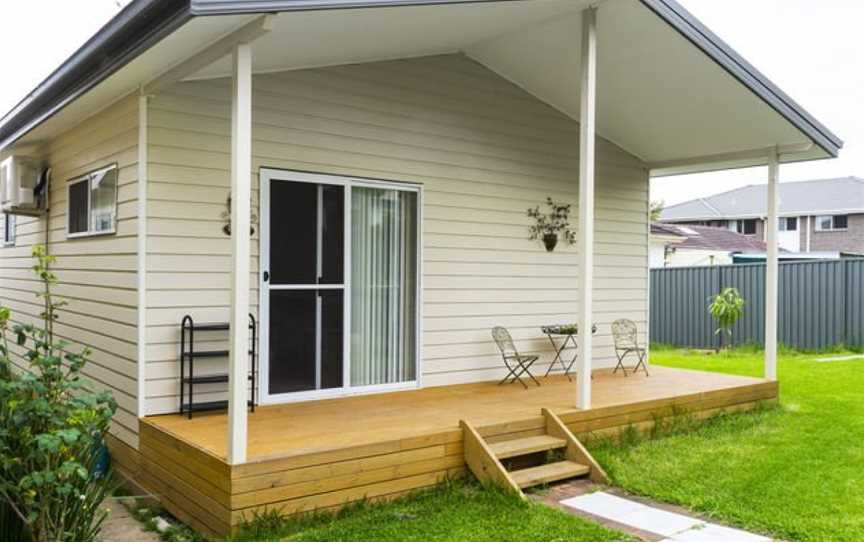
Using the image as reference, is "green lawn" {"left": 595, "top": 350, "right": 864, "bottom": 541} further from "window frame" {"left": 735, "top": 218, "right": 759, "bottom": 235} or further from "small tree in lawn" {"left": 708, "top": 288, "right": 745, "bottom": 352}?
"window frame" {"left": 735, "top": 218, "right": 759, "bottom": 235}

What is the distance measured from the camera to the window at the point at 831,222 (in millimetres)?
26141

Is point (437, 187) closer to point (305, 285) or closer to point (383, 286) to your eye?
point (383, 286)

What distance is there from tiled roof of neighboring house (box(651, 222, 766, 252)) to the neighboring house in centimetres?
115

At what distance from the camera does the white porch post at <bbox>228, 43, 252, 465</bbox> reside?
12.4 ft

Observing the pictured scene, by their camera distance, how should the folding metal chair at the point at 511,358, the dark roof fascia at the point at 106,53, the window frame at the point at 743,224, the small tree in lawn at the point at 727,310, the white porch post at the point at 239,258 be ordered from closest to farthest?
1. the dark roof fascia at the point at 106,53
2. the white porch post at the point at 239,258
3. the folding metal chair at the point at 511,358
4. the small tree in lawn at the point at 727,310
5. the window frame at the point at 743,224

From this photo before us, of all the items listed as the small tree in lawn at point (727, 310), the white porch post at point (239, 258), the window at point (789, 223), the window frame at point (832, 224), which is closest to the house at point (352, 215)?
the white porch post at point (239, 258)

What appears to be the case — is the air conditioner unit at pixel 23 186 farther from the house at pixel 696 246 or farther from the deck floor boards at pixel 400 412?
the house at pixel 696 246

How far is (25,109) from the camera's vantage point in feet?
20.2

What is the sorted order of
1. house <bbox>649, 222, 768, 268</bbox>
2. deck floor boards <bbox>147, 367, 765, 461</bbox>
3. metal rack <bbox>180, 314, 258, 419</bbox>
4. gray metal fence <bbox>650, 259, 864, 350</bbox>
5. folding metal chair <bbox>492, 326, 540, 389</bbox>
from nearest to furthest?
deck floor boards <bbox>147, 367, 765, 461</bbox> < metal rack <bbox>180, 314, 258, 419</bbox> < folding metal chair <bbox>492, 326, 540, 389</bbox> < gray metal fence <bbox>650, 259, 864, 350</bbox> < house <bbox>649, 222, 768, 268</bbox>

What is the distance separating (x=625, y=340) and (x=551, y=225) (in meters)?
1.67

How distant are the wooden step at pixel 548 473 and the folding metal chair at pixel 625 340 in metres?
3.06

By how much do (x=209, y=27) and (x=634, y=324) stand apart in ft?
19.7

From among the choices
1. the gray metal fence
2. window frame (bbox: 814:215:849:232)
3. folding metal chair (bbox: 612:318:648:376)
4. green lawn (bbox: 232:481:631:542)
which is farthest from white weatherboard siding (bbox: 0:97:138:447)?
window frame (bbox: 814:215:849:232)

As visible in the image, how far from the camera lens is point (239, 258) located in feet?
12.5
